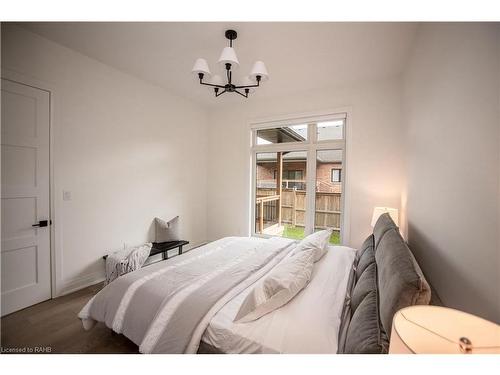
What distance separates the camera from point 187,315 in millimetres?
1178

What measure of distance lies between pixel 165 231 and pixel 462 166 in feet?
A: 10.6

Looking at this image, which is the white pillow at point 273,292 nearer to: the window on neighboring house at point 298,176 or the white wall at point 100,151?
the window on neighboring house at point 298,176

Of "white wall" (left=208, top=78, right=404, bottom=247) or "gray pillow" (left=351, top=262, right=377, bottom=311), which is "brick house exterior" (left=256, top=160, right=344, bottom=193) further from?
"gray pillow" (left=351, top=262, right=377, bottom=311)

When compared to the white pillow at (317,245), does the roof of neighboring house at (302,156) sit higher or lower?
higher

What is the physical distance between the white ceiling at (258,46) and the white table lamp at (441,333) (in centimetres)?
220

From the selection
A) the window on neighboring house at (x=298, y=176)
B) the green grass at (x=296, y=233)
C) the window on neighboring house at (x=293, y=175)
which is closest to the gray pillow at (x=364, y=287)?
the window on neighboring house at (x=298, y=176)

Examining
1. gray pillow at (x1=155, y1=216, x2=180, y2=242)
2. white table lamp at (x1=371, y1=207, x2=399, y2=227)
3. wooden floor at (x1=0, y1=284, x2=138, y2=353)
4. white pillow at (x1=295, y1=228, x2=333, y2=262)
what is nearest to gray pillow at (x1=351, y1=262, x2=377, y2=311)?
white pillow at (x1=295, y1=228, x2=333, y2=262)

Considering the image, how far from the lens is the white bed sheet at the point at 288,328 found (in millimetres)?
978

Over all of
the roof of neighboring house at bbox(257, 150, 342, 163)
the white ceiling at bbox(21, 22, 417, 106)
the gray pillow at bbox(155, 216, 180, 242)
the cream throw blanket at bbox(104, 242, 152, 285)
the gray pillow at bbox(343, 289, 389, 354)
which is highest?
the white ceiling at bbox(21, 22, 417, 106)

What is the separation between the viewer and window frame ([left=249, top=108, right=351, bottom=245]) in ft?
9.82

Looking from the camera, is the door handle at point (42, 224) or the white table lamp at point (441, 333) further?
the door handle at point (42, 224)

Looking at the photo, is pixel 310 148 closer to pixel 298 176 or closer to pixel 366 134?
pixel 298 176

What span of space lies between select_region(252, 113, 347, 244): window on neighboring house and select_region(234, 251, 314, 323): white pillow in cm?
198
